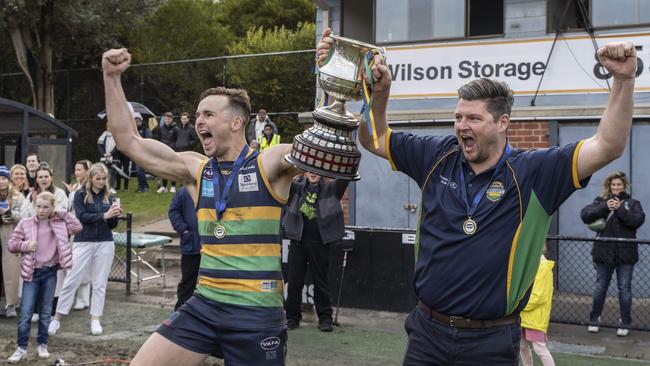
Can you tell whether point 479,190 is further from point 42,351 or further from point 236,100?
point 42,351

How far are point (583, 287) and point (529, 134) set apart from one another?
246 centimetres

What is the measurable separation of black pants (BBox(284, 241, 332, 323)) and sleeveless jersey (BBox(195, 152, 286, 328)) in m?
4.63

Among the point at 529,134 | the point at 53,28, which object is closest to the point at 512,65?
the point at 529,134

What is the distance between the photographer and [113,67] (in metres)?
4.40

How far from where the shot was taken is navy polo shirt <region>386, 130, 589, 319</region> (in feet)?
12.0

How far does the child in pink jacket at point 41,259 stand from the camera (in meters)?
7.73

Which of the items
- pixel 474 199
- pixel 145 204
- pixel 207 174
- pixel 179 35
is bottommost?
pixel 145 204

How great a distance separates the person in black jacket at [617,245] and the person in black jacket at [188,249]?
465cm

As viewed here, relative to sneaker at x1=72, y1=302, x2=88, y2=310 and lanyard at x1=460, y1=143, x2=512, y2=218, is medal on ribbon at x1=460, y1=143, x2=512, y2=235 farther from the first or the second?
sneaker at x1=72, y1=302, x2=88, y2=310

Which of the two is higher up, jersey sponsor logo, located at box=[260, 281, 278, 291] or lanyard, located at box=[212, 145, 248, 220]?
lanyard, located at box=[212, 145, 248, 220]

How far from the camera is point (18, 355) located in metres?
7.60

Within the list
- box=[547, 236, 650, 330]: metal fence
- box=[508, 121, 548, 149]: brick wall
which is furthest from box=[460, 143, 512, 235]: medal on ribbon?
box=[508, 121, 548, 149]: brick wall

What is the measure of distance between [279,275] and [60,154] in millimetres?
11273

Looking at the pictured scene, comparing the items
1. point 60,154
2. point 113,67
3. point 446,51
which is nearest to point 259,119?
point 60,154
